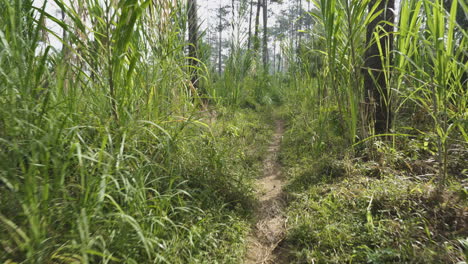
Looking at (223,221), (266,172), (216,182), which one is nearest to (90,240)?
(223,221)

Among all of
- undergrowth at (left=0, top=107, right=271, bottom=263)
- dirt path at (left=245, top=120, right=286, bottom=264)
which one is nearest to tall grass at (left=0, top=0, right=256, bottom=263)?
undergrowth at (left=0, top=107, right=271, bottom=263)

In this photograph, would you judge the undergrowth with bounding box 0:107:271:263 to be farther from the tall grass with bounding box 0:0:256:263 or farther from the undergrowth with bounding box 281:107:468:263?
the undergrowth with bounding box 281:107:468:263

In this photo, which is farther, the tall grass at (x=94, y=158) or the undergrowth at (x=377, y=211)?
the undergrowth at (x=377, y=211)

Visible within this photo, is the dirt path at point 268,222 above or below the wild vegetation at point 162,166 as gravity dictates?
below

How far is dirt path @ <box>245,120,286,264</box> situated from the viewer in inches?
54.8

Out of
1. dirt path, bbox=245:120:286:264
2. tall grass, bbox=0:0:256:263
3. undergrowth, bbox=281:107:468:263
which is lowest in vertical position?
dirt path, bbox=245:120:286:264

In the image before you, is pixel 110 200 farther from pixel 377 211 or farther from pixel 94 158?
pixel 377 211

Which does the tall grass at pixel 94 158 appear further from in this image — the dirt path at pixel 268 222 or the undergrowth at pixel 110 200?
the dirt path at pixel 268 222

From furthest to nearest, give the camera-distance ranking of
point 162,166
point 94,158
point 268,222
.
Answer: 1. point 268,222
2. point 162,166
3. point 94,158

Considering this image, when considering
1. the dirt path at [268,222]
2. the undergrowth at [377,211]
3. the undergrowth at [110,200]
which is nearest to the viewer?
the undergrowth at [110,200]

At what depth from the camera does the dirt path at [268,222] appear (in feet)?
4.57

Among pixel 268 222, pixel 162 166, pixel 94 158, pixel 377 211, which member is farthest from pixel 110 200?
pixel 377 211

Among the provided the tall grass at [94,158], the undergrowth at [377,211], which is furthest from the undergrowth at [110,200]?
the undergrowth at [377,211]

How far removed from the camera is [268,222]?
1.71 meters
